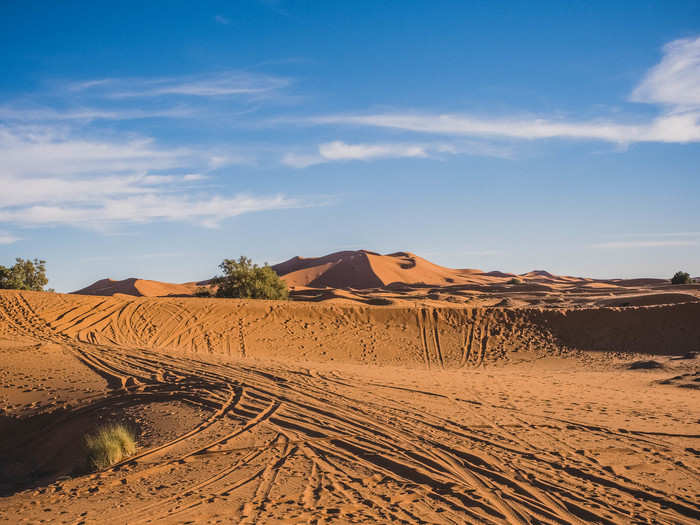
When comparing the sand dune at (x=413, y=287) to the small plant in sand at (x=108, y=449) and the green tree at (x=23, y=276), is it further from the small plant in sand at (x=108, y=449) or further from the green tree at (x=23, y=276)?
the small plant in sand at (x=108, y=449)

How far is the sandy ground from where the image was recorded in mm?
6270

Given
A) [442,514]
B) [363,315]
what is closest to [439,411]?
[442,514]

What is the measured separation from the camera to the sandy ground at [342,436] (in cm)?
627

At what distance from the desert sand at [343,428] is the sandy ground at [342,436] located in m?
0.04

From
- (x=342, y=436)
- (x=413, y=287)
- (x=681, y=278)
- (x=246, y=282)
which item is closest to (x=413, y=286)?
(x=413, y=287)

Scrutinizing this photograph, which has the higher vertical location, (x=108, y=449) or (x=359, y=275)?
(x=359, y=275)

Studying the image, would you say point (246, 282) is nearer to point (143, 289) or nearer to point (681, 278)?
point (143, 289)

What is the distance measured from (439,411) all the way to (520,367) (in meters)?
11.3

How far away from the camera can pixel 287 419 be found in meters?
9.90

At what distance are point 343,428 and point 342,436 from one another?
0.46 metres

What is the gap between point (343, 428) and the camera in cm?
932

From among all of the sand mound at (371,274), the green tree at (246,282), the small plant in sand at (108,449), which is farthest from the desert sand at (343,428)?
the sand mound at (371,274)

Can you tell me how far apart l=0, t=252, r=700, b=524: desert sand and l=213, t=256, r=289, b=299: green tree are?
11.9 metres

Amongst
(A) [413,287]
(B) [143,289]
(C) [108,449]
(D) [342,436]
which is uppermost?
(B) [143,289]
